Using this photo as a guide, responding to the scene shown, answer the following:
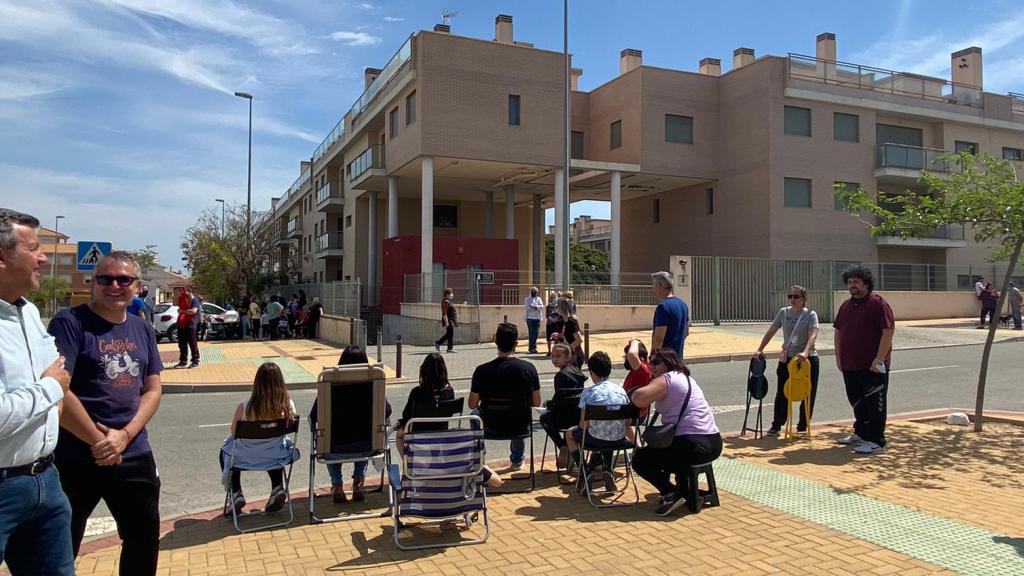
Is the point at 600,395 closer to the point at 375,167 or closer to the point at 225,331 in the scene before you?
the point at 225,331

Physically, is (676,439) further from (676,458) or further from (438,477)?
(438,477)

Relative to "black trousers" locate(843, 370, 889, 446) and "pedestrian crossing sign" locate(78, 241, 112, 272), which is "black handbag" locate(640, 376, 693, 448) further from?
"pedestrian crossing sign" locate(78, 241, 112, 272)

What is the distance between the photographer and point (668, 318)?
6859 mm

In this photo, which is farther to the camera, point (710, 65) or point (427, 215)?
point (710, 65)

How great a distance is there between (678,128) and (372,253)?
618 inches

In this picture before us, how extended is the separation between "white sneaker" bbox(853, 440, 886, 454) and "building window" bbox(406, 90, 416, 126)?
22.6 meters

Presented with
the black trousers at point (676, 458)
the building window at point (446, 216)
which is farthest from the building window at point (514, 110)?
the black trousers at point (676, 458)

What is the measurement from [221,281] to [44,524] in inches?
1652

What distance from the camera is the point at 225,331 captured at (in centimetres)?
2623

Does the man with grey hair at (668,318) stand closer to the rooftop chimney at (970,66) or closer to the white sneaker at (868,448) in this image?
the white sneaker at (868,448)

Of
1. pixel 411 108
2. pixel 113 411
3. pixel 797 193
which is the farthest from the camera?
pixel 797 193

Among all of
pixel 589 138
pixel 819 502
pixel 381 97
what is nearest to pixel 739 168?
pixel 589 138

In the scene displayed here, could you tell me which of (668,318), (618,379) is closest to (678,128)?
(618,379)

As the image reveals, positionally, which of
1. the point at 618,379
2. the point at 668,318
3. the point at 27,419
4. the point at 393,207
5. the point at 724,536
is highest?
the point at 393,207
